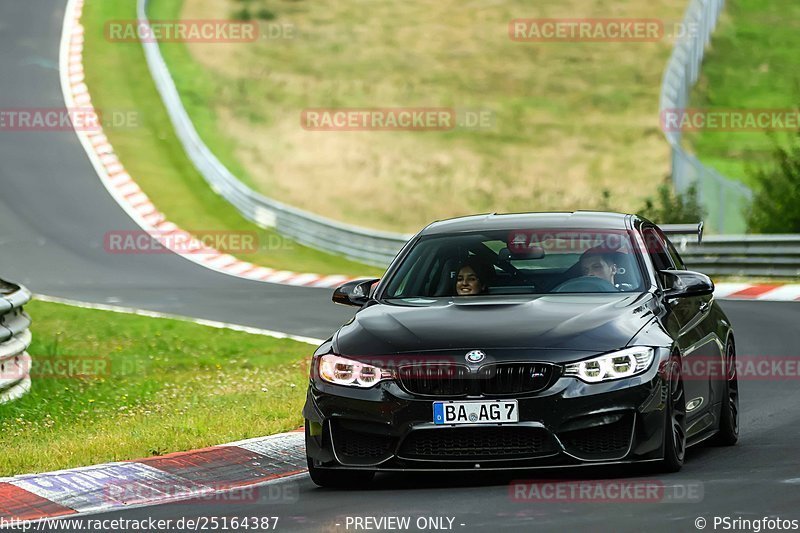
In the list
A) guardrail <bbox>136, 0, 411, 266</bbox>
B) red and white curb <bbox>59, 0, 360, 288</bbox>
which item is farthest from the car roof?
guardrail <bbox>136, 0, 411, 266</bbox>

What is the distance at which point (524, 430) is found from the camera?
8.17 m

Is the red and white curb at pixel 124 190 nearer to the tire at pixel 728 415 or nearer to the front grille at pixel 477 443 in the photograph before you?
the tire at pixel 728 415

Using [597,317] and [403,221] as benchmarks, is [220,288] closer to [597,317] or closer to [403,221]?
[403,221]

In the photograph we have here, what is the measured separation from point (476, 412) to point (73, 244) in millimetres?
25846

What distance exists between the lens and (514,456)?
27.1 feet

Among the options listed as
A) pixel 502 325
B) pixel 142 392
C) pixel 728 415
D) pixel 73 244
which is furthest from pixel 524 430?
pixel 73 244

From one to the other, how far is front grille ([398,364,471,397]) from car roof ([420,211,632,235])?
168cm

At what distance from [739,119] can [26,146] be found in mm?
21938

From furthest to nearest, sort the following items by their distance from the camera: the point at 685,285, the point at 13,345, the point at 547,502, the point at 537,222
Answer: the point at 13,345 → the point at 537,222 → the point at 685,285 → the point at 547,502

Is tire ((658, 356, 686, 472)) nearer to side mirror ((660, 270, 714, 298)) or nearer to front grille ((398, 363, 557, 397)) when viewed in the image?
side mirror ((660, 270, 714, 298))

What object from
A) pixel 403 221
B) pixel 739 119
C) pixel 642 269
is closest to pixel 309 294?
pixel 403 221

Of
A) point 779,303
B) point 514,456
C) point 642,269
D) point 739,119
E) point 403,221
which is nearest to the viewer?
point 514,456

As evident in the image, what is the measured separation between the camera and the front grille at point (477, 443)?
8195 millimetres

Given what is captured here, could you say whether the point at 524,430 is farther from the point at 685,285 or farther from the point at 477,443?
the point at 685,285
